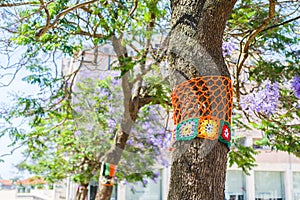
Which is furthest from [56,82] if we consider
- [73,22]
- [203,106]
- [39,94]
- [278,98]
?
[203,106]

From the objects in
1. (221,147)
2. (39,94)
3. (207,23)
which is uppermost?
(39,94)

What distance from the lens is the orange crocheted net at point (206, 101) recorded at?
6.85 feet

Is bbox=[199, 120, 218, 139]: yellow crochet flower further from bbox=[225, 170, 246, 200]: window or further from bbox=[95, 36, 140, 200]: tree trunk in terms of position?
bbox=[225, 170, 246, 200]: window

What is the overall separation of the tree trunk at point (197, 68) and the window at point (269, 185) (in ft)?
39.4

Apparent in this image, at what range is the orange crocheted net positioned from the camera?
2088 mm

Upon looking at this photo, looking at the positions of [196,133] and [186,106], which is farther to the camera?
[186,106]

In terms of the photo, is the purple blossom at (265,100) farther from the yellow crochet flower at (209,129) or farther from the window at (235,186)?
the window at (235,186)

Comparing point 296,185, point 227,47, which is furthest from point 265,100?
point 296,185

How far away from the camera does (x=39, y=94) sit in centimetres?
550

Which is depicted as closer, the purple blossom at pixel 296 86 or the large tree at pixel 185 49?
the large tree at pixel 185 49

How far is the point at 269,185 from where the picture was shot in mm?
13734

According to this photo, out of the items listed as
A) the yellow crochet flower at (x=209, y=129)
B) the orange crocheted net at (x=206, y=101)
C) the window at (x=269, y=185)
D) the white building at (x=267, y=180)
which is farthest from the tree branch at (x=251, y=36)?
the window at (x=269, y=185)

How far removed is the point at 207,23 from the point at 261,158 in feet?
40.3

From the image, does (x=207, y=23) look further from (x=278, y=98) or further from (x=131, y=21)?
(x=131, y=21)
